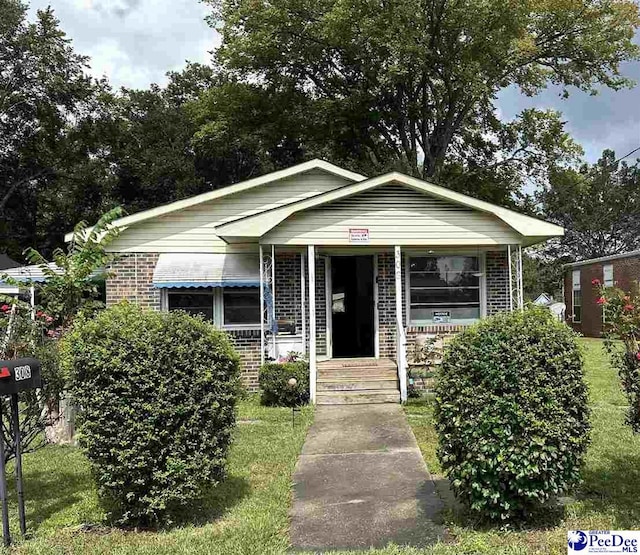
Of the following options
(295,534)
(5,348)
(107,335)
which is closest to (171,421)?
(107,335)

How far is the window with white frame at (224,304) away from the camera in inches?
486

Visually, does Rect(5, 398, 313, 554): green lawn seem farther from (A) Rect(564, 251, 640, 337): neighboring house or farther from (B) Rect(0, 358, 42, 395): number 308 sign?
(A) Rect(564, 251, 640, 337): neighboring house

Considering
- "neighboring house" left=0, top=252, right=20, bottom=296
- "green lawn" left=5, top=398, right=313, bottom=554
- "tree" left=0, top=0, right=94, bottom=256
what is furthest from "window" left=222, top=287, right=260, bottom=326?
"tree" left=0, top=0, right=94, bottom=256

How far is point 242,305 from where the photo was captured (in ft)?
40.8

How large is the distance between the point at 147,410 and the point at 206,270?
7441mm

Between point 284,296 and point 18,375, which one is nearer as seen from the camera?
point 18,375

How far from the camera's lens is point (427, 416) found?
30.0 ft

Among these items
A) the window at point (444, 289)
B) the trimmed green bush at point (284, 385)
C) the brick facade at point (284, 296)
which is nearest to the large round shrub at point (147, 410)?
Result: the trimmed green bush at point (284, 385)

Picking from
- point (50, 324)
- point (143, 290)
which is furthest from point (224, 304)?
point (50, 324)

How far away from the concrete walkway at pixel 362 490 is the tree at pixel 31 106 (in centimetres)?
2597

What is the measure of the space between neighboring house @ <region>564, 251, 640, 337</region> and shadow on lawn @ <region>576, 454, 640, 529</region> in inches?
808

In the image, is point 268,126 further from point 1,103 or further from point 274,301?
point 274,301

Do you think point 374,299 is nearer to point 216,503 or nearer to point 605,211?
point 216,503

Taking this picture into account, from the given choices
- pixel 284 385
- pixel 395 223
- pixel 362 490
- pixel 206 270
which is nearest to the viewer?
pixel 362 490
